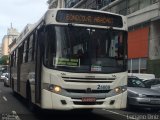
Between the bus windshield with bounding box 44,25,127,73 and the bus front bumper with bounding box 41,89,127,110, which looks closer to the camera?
the bus front bumper with bounding box 41,89,127,110

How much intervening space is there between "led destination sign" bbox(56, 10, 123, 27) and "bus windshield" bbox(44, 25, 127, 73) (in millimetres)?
224

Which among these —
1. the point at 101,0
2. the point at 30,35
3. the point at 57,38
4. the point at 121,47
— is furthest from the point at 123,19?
the point at 101,0

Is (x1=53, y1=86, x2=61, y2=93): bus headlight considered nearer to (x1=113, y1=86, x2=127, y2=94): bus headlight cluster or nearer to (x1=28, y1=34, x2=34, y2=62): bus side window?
(x1=113, y1=86, x2=127, y2=94): bus headlight cluster

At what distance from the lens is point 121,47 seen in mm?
13656

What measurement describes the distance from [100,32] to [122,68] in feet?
4.14

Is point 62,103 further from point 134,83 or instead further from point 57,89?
point 134,83

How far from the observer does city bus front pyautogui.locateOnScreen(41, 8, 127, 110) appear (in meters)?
12.8

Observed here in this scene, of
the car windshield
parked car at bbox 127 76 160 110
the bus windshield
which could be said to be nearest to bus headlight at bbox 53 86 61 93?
the bus windshield

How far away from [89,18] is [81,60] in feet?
4.56

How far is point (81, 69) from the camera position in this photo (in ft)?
42.4

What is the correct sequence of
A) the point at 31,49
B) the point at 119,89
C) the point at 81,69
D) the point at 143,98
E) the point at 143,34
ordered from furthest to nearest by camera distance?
the point at 143,34, the point at 143,98, the point at 31,49, the point at 119,89, the point at 81,69

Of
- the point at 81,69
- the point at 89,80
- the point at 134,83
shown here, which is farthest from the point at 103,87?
the point at 134,83

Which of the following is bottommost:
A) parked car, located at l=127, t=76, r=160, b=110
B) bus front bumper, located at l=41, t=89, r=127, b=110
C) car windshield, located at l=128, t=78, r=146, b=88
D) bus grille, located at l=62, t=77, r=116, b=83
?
parked car, located at l=127, t=76, r=160, b=110

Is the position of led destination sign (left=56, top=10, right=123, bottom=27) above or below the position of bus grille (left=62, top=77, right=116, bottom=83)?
above
